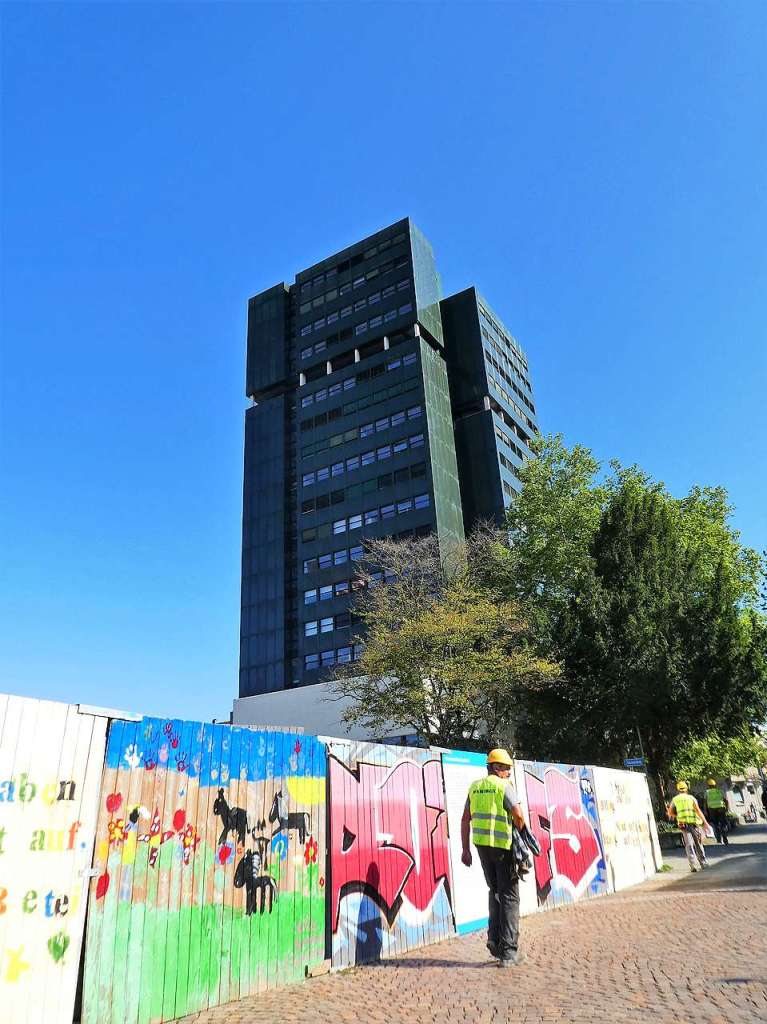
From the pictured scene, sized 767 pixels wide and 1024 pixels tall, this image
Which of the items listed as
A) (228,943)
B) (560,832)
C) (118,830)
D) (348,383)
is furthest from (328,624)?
(118,830)

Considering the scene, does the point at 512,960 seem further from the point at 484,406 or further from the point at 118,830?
the point at 484,406

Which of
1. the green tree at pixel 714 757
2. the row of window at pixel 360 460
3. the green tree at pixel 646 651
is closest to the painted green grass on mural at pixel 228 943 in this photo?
the green tree at pixel 646 651

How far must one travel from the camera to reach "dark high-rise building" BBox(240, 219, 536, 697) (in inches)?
2333

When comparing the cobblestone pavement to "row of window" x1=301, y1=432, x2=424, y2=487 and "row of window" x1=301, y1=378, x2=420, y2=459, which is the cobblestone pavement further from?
"row of window" x1=301, y1=378, x2=420, y2=459

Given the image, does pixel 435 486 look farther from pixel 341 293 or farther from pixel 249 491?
pixel 341 293

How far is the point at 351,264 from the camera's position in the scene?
73.1m

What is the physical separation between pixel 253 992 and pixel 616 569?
26681 millimetres

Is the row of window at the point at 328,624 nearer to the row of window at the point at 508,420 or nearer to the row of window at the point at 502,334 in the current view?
the row of window at the point at 508,420

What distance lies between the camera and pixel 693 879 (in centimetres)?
1297

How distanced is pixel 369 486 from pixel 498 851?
55216 millimetres

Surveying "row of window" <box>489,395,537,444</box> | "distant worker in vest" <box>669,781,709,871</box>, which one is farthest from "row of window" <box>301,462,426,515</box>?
"distant worker in vest" <box>669,781,709,871</box>

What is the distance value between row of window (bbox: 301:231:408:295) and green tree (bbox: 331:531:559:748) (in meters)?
50.9

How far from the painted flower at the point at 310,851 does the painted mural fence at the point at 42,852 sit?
7.38 ft

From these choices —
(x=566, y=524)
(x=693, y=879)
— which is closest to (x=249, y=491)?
(x=566, y=524)
